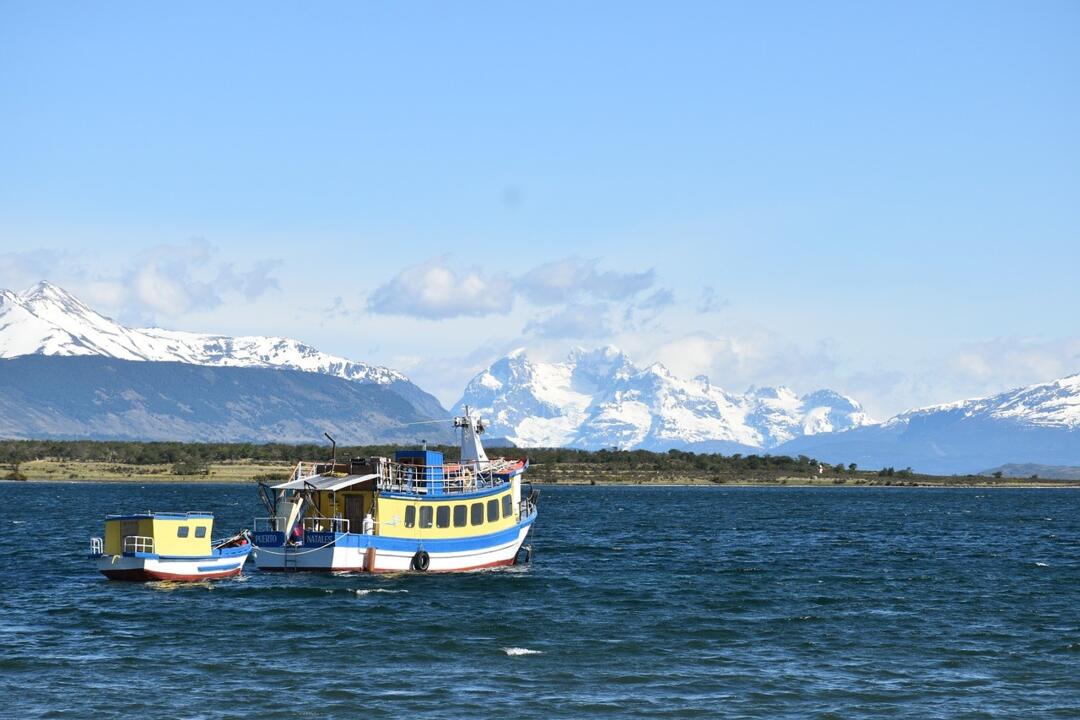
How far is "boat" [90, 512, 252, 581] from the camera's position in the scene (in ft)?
242

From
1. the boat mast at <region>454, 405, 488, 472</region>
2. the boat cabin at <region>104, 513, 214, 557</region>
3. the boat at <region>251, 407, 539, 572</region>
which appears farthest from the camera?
the boat mast at <region>454, 405, 488, 472</region>

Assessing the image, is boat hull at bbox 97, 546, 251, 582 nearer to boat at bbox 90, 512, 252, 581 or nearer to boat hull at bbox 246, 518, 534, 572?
boat at bbox 90, 512, 252, 581

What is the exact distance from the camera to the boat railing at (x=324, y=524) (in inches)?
3214

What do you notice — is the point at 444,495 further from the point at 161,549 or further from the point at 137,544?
the point at 137,544

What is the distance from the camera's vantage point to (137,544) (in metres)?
74.2

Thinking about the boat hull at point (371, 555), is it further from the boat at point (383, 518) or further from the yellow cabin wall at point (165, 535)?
the yellow cabin wall at point (165, 535)

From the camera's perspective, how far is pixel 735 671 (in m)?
53.3

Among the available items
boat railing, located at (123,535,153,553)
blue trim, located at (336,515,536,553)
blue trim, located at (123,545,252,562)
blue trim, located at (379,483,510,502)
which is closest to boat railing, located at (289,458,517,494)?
blue trim, located at (379,483,510,502)

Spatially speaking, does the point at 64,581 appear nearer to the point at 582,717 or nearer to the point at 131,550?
the point at 131,550

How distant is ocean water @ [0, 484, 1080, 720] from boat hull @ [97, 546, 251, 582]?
818 millimetres

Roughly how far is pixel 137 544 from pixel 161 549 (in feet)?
3.92

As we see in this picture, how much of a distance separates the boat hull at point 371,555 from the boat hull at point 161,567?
3.99 meters

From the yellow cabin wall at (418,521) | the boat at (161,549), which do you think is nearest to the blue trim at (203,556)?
the boat at (161,549)

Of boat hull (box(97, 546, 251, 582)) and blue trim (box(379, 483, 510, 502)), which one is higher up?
blue trim (box(379, 483, 510, 502))
